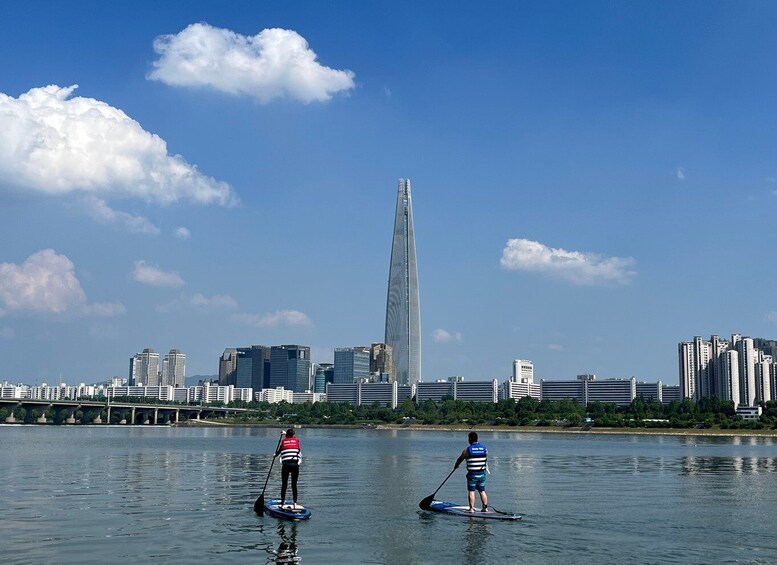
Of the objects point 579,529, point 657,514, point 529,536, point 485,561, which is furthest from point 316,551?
point 657,514

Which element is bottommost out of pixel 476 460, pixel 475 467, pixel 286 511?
pixel 286 511

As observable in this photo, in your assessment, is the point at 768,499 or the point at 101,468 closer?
the point at 768,499

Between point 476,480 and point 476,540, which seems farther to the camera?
point 476,480

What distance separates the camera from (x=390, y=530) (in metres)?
29.3

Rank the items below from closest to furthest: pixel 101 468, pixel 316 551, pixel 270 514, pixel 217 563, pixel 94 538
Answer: pixel 217 563 < pixel 316 551 < pixel 94 538 < pixel 270 514 < pixel 101 468

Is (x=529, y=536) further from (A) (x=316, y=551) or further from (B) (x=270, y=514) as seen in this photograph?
(B) (x=270, y=514)

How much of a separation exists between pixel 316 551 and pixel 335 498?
14.6 meters

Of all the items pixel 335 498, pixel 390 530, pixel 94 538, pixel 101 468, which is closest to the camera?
pixel 94 538

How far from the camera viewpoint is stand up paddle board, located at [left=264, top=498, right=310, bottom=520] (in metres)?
31.1

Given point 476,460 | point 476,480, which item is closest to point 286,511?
point 476,480

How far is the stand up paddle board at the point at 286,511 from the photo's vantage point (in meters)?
31.1

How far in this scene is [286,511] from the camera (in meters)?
31.5

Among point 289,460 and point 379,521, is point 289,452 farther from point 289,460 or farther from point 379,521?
point 379,521

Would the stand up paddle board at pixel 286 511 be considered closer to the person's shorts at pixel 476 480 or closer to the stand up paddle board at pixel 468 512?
the stand up paddle board at pixel 468 512
